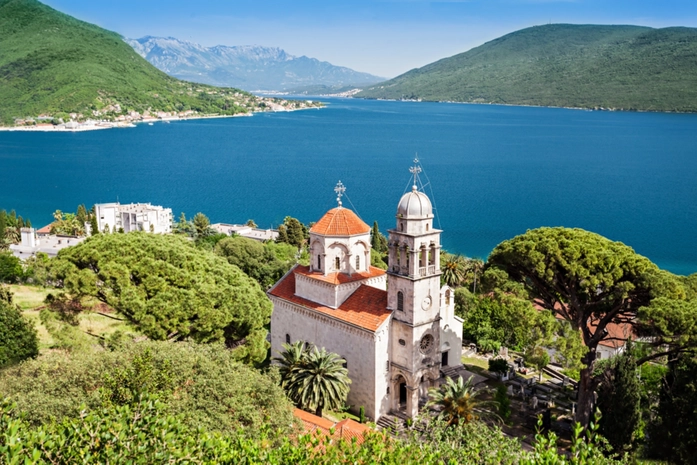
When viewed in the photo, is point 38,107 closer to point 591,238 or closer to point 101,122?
point 101,122

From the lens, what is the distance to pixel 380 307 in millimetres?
26141

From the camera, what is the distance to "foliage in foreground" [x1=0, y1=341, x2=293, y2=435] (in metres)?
15.9

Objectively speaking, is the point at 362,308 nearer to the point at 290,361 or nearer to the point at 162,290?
the point at 290,361

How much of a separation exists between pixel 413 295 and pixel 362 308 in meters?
2.81

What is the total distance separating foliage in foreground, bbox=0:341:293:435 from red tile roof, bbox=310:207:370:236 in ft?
32.0

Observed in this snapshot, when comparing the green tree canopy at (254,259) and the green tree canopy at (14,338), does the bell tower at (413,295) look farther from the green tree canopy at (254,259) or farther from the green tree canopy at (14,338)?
the green tree canopy at (254,259)

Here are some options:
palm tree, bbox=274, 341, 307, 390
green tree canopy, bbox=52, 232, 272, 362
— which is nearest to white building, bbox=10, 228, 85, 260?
green tree canopy, bbox=52, 232, 272, 362

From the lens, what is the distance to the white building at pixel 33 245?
54375mm

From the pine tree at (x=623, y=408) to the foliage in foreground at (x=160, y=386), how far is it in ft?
39.0

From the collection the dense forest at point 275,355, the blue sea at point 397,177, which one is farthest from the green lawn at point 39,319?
the blue sea at point 397,177

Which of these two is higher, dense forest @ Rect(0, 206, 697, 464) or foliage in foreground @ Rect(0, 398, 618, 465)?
foliage in foreground @ Rect(0, 398, 618, 465)

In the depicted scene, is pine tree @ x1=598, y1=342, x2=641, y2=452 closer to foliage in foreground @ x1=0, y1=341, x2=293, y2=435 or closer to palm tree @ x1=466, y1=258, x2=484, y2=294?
foliage in foreground @ x1=0, y1=341, x2=293, y2=435

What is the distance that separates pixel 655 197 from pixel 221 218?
215 ft

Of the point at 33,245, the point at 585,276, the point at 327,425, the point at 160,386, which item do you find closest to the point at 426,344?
the point at 327,425
